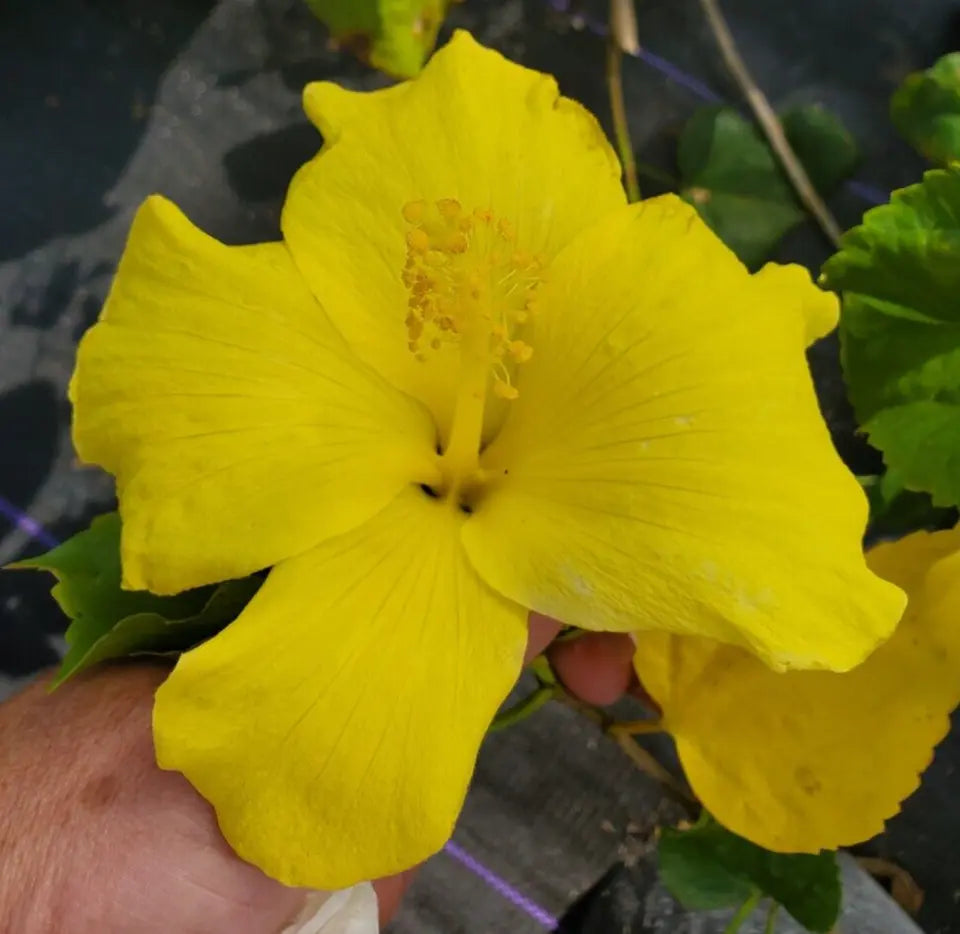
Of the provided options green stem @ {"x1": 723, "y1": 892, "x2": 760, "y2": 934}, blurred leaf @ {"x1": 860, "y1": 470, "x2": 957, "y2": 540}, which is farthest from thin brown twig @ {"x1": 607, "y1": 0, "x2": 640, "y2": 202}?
green stem @ {"x1": 723, "y1": 892, "x2": 760, "y2": 934}

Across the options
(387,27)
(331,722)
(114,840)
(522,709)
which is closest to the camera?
(331,722)

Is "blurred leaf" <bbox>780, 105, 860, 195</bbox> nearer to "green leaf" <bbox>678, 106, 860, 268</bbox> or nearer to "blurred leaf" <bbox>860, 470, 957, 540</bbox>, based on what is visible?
"green leaf" <bbox>678, 106, 860, 268</bbox>

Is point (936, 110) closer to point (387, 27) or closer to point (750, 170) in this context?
point (750, 170)

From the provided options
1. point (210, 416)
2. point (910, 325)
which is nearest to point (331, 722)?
point (210, 416)

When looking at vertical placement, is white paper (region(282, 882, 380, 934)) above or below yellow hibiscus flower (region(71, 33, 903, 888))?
below

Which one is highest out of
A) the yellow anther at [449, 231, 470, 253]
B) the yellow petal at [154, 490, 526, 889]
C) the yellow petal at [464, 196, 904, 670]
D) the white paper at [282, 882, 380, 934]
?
the yellow anther at [449, 231, 470, 253]

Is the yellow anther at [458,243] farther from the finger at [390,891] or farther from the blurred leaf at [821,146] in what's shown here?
the blurred leaf at [821,146]
